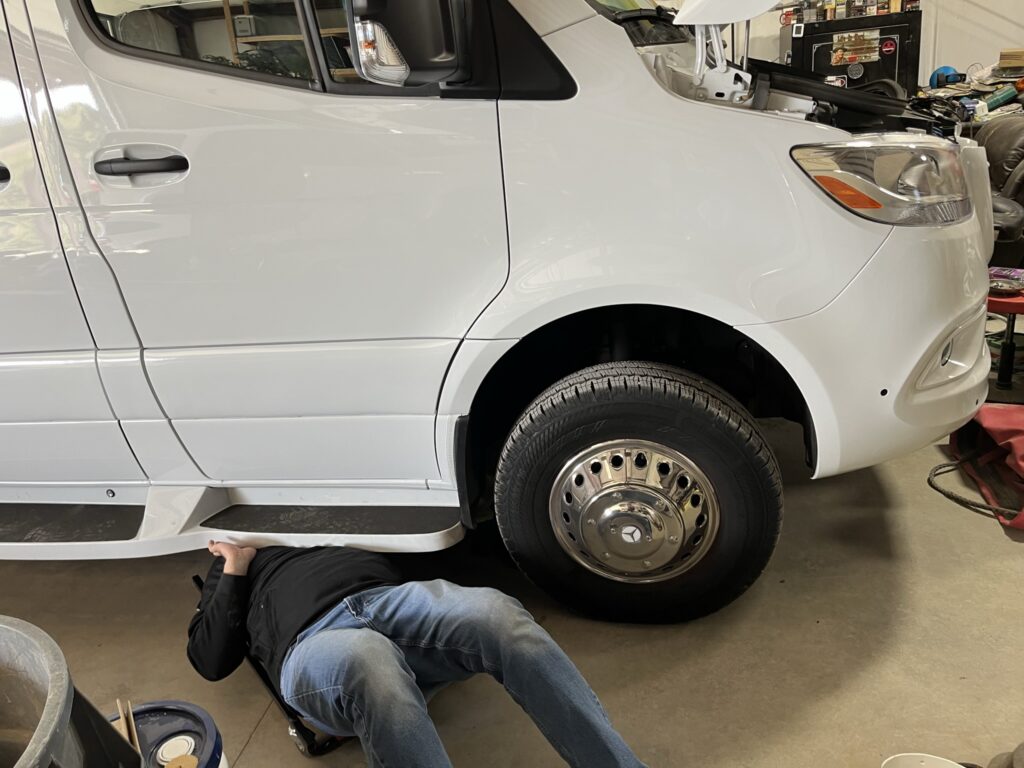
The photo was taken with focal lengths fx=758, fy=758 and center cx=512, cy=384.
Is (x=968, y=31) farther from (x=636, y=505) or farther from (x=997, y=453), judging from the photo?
(x=636, y=505)

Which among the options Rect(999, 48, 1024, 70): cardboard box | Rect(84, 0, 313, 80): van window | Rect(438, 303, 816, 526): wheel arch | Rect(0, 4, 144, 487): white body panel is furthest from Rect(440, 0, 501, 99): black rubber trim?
Rect(999, 48, 1024, 70): cardboard box

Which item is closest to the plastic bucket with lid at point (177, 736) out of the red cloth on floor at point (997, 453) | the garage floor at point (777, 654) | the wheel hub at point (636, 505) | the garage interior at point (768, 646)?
the garage interior at point (768, 646)

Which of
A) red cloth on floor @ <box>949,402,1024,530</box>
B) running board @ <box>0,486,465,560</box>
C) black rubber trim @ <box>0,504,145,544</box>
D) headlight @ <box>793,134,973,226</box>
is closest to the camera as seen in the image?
headlight @ <box>793,134,973,226</box>

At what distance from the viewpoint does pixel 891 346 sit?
1.68 metres

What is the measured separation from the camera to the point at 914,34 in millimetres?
6836

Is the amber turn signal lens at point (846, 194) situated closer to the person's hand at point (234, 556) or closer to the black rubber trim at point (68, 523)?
the person's hand at point (234, 556)

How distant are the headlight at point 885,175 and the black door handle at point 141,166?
1390 millimetres

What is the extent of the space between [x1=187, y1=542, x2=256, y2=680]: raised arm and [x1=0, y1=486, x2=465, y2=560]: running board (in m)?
0.20

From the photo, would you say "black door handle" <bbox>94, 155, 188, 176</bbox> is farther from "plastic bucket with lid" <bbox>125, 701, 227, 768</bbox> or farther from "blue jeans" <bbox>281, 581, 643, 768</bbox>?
"plastic bucket with lid" <bbox>125, 701, 227, 768</bbox>

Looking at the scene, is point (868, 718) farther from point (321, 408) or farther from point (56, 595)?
point (56, 595)

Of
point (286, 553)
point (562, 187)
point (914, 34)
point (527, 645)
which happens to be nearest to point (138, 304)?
point (286, 553)

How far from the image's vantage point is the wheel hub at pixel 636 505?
6.13 ft

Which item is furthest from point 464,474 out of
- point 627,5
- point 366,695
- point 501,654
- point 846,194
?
point 627,5

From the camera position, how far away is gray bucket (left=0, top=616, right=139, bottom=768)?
1.11 meters
